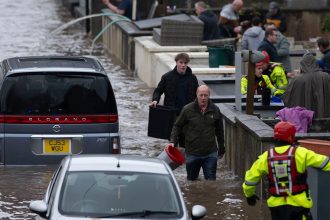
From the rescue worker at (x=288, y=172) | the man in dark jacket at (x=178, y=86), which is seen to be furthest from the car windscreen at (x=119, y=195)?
the man in dark jacket at (x=178, y=86)

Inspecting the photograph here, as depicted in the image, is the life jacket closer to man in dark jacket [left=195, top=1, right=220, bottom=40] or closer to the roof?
the roof

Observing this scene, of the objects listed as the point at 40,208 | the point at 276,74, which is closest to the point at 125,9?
the point at 276,74

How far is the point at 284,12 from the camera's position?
109ft

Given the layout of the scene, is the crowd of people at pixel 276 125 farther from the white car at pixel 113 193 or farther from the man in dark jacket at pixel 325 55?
the white car at pixel 113 193

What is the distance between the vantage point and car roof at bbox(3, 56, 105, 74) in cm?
1563

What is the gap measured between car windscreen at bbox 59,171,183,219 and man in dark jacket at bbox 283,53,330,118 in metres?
5.10

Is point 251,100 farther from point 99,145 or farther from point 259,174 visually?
point 259,174

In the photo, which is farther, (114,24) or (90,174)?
(114,24)

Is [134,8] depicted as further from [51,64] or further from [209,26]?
[51,64]

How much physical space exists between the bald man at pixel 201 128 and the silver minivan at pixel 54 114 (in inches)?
38.7

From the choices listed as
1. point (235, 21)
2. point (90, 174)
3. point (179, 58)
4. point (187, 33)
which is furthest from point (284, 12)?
point (90, 174)

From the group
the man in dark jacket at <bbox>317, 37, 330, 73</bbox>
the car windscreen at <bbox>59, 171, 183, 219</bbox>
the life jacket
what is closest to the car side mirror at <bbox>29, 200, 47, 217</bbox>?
the car windscreen at <bbox>59, 171, 183, 219</bbox>

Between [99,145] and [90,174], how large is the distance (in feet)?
16.0

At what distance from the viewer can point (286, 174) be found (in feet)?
36.5
